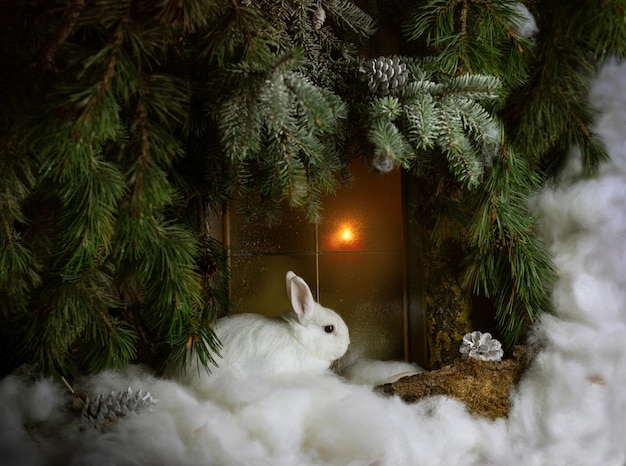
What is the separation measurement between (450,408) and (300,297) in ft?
1.11

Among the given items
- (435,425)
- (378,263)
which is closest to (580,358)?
(435,425)

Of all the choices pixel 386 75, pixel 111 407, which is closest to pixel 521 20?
pixel 386 75

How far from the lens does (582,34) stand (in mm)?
803

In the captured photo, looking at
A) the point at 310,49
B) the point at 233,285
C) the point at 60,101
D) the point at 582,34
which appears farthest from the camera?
the point at 233,285

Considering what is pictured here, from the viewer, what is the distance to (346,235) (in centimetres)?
121

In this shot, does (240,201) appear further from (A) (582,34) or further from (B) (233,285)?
(A) (582,34)

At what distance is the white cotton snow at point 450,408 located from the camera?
74 cm

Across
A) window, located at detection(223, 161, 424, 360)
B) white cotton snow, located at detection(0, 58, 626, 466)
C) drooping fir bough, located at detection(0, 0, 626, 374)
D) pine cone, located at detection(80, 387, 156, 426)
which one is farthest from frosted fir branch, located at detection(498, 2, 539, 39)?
pine cone, located at detection(80, 387, 156, 426)

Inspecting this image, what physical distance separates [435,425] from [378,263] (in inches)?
18.5

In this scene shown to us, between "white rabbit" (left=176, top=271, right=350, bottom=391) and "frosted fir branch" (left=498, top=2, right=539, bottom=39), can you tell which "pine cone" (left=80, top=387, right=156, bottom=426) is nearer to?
"white rabbit" (left=176, top=271, right=350, bottom=391)

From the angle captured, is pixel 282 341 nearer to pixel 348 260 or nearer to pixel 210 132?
pixel 348 260

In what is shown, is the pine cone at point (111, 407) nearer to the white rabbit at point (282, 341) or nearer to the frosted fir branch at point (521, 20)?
the white rabbit at point (282, 341)

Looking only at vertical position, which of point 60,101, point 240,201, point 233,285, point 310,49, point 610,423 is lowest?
point 610,423

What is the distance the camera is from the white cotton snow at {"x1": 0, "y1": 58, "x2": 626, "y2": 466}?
0.74 m
